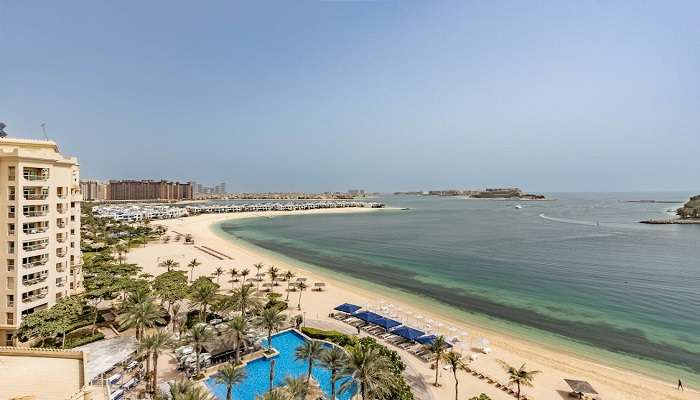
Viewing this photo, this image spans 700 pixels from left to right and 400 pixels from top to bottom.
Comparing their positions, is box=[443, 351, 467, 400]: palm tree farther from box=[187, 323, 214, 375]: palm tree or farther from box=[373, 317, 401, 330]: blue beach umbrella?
box=[187, 323, 214, 375]: palm tree

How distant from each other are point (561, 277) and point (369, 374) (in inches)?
1974

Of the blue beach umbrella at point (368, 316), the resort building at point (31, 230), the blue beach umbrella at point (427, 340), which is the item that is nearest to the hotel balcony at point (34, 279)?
the resort building at point (31, 230)

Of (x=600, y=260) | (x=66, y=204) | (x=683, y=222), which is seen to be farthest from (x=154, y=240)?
(x=683, y=222)

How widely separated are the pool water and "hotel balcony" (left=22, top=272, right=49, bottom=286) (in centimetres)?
1782

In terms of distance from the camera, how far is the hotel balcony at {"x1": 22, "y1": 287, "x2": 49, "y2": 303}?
26594 mm

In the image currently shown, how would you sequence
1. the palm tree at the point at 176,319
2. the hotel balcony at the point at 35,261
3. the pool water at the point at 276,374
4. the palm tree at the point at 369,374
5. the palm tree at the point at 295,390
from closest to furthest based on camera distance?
1. the palm tree at the point at 295,390
2. the palm tree at the point at 369,374
3. the pool water at the point at 276,374
4. the hotel balcony at the point at 35,261
5. the palm tree at the point at 176,319

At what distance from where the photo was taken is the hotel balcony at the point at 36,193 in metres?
27.3

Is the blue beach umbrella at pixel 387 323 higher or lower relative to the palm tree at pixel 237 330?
lower

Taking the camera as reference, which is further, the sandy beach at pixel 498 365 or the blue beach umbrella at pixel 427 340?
the blue beach umbrella at pixel 427 340

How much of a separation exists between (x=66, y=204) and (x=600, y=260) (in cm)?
8394

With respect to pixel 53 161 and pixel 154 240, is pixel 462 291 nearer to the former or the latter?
pixel 53 161

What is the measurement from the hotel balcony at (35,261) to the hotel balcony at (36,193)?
16.2ft

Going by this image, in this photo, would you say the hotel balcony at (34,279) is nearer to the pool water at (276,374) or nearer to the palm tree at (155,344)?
the palm tree at (155,344)

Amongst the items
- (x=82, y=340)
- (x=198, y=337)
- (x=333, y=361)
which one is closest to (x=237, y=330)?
(x=198, y=337)
